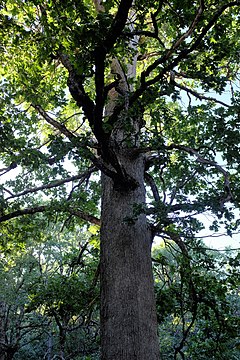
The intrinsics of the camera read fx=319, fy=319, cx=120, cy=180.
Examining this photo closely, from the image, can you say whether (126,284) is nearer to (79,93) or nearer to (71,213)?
(79,93)

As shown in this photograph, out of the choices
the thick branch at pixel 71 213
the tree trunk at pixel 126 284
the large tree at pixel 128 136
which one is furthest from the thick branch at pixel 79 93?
the thick branch at pixel 71 213

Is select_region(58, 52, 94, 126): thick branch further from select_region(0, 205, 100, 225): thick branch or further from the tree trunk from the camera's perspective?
select_region(0, 205, 100, 225): thick branch

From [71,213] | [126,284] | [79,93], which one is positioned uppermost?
[71,213]

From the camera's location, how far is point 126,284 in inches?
100

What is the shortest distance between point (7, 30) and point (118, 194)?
2301mm

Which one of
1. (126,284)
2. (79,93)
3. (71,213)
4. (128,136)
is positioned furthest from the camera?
(71,213)

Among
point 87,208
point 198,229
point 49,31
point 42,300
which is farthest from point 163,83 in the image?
point 42,300

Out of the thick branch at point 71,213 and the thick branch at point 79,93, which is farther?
the thick branch at point 71,213

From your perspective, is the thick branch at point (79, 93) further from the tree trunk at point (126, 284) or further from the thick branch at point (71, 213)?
the thick branch at point (71, 213)

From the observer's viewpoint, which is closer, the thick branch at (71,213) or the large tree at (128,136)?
the large tree at (128,136)

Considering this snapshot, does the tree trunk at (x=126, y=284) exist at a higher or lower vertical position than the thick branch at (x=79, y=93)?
lower

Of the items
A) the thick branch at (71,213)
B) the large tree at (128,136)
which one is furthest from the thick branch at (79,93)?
the thick branch at (71,213)

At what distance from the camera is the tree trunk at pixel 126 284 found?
2254 millimetres

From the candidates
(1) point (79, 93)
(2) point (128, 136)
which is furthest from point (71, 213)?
(1) point (79, 93)
